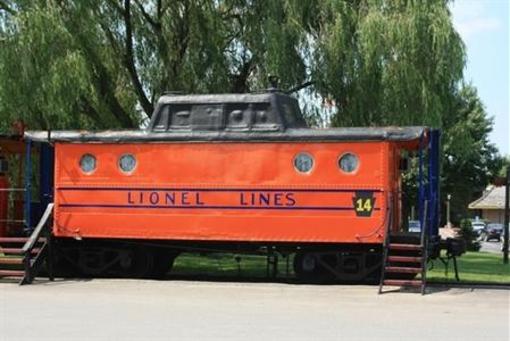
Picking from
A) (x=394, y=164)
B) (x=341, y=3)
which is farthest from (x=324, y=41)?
(x=394, y=164)

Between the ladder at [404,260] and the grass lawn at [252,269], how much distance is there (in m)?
1.59

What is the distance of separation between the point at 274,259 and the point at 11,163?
22.4 feet

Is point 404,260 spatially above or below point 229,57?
below

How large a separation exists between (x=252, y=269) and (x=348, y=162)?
4726 millimetres

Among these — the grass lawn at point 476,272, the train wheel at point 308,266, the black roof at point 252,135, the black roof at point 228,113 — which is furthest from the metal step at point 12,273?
the grass lawn at point 476,272

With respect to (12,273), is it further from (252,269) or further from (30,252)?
(252,269)

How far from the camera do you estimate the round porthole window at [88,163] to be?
15.8 m

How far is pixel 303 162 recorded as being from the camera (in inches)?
582

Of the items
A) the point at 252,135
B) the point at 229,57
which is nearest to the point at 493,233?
the point at 229,57

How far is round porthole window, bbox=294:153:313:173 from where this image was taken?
14.8m

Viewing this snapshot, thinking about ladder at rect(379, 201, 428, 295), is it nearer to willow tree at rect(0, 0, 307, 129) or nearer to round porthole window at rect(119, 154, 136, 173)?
round porthole window at rect(119, 154, 136, 173)

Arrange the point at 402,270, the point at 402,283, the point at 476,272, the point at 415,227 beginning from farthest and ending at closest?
the point at 415,227 → the point at 476,272 → the point at 402,270 → the point at 402,283

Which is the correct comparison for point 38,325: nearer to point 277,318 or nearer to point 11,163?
point 277,318

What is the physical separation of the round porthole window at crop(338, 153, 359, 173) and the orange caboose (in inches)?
0.8
